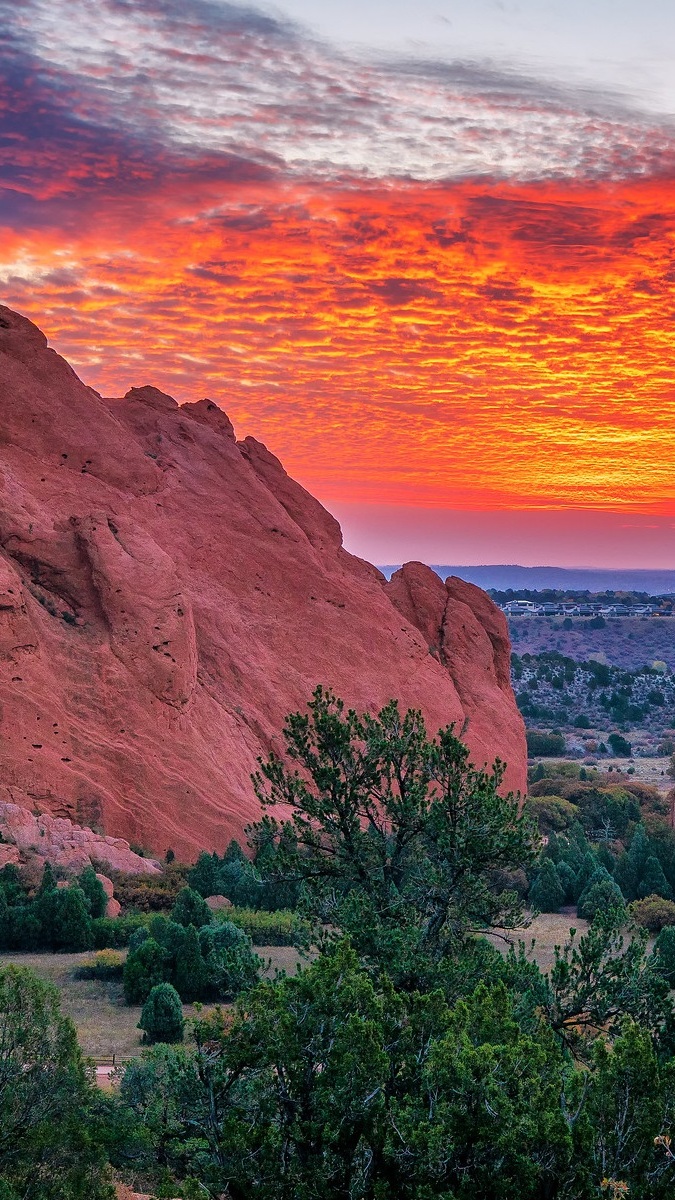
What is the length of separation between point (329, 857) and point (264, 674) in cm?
2681

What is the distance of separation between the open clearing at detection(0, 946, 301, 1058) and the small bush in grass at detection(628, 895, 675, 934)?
1124cm

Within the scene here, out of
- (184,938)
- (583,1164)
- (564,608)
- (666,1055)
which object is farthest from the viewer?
(564,608)

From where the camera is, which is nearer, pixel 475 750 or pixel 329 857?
pixel 329 857

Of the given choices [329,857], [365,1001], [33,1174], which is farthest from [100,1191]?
[329,857]

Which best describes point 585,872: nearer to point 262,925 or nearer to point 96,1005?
point 262,925

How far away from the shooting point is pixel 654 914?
112ft

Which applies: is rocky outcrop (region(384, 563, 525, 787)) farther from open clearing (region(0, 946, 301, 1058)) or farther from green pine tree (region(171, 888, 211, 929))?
open clearing (region(0, 946, 301, 1058))

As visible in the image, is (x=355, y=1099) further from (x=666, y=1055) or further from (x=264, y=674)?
(x=264, y=674)

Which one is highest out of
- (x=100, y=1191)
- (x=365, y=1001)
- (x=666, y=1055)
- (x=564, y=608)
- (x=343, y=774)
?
(x=564, y=608)

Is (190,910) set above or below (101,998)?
above

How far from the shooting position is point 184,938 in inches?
992

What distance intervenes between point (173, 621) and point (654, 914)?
59.9ft

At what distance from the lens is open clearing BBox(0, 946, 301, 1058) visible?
71.5 feet

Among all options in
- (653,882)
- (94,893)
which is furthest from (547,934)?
(94,893)
